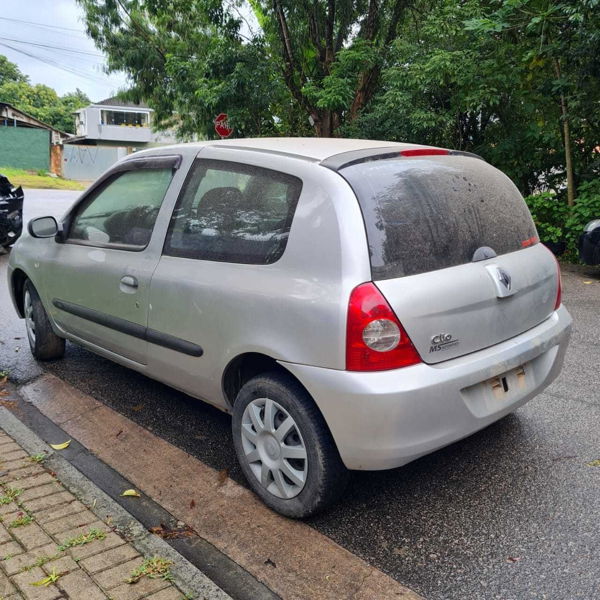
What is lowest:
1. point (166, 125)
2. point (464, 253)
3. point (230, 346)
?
point (230, 346)

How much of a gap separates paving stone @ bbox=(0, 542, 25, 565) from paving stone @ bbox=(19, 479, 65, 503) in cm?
35

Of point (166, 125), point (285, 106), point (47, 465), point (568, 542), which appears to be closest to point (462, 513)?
point (568, 542)

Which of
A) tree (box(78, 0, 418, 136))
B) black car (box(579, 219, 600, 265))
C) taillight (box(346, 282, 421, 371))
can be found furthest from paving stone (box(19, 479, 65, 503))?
tree (box(78, 0, 418, 136))

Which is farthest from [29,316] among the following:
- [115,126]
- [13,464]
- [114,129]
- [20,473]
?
[115,126]

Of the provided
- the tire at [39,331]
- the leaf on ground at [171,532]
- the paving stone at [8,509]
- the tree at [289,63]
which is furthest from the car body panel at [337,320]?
the tree at [289,63]

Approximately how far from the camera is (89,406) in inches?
164

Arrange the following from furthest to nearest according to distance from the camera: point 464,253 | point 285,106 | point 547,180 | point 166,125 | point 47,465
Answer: point 166,125, point 285,106, point 547,180, point 47,465, point 464,253

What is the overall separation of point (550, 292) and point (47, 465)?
283 cm

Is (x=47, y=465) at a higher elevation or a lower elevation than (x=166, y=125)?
lower

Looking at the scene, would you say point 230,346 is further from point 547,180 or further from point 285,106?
point 285,106

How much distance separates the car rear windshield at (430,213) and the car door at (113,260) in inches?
52.8

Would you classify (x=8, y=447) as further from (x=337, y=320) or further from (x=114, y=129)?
(x=114, y=129)

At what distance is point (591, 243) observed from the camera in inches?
312

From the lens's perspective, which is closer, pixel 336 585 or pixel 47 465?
pixel 336 585
